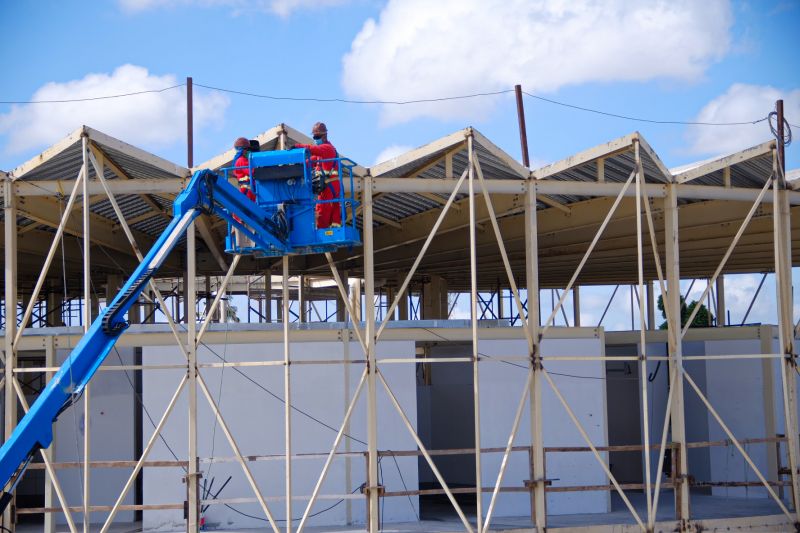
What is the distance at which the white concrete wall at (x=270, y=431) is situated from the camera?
16.6m

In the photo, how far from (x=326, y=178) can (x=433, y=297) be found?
15.4 metres

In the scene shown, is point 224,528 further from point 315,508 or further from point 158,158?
point 158,158

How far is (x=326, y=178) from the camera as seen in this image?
14289 mm

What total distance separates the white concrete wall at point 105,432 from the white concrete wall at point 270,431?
1137 millimetres

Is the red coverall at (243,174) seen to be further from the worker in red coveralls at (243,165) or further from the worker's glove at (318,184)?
the worker's glove at (318,184)

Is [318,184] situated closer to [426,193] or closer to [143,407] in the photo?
[426,193]

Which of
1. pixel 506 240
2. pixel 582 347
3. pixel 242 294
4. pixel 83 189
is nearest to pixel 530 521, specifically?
pixel 582 347

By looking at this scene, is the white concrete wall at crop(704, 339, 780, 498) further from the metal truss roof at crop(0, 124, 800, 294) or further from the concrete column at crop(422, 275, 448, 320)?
the concrete column at crop(422, 275, 448, 320)

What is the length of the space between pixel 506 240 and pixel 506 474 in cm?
576

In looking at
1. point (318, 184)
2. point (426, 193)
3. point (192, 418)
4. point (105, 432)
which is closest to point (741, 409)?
point (426, 193)

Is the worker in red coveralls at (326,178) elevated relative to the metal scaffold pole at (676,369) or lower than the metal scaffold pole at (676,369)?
elevated

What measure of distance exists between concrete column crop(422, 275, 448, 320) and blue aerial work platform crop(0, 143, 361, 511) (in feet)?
44.6

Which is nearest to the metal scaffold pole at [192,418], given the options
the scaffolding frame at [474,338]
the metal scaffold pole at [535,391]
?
the scaffolding frame at [474,338]

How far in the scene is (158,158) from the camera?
49.0ft
